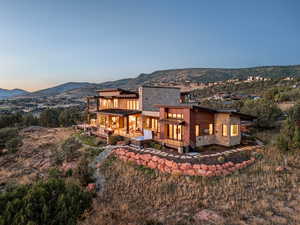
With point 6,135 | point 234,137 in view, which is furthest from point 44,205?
point 6,135

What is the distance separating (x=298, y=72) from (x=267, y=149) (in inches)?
3343

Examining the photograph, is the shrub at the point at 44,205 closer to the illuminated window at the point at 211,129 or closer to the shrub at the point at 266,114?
the illuminated window at the point at 211,129

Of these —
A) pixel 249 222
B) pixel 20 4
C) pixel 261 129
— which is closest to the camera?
pixel 249 222

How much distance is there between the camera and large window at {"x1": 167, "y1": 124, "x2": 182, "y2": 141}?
14696mm

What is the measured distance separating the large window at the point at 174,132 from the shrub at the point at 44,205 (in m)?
10.1

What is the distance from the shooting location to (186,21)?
40.5 metres

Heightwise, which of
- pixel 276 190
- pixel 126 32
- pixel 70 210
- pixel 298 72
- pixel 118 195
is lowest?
pixel 118 195

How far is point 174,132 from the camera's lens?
1511 centimetres

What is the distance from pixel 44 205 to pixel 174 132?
38.4ft

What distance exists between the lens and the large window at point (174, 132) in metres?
14.7

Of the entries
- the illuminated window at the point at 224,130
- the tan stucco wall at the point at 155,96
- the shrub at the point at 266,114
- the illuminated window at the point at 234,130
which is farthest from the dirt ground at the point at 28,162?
the shrub at the point at 266,114

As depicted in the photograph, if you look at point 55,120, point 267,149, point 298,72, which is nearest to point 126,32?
point 55,120

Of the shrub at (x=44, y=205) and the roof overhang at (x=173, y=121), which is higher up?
the roof overhang at (x=173, y=121)

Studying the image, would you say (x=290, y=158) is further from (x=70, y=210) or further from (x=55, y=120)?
(x=55, y=120)
